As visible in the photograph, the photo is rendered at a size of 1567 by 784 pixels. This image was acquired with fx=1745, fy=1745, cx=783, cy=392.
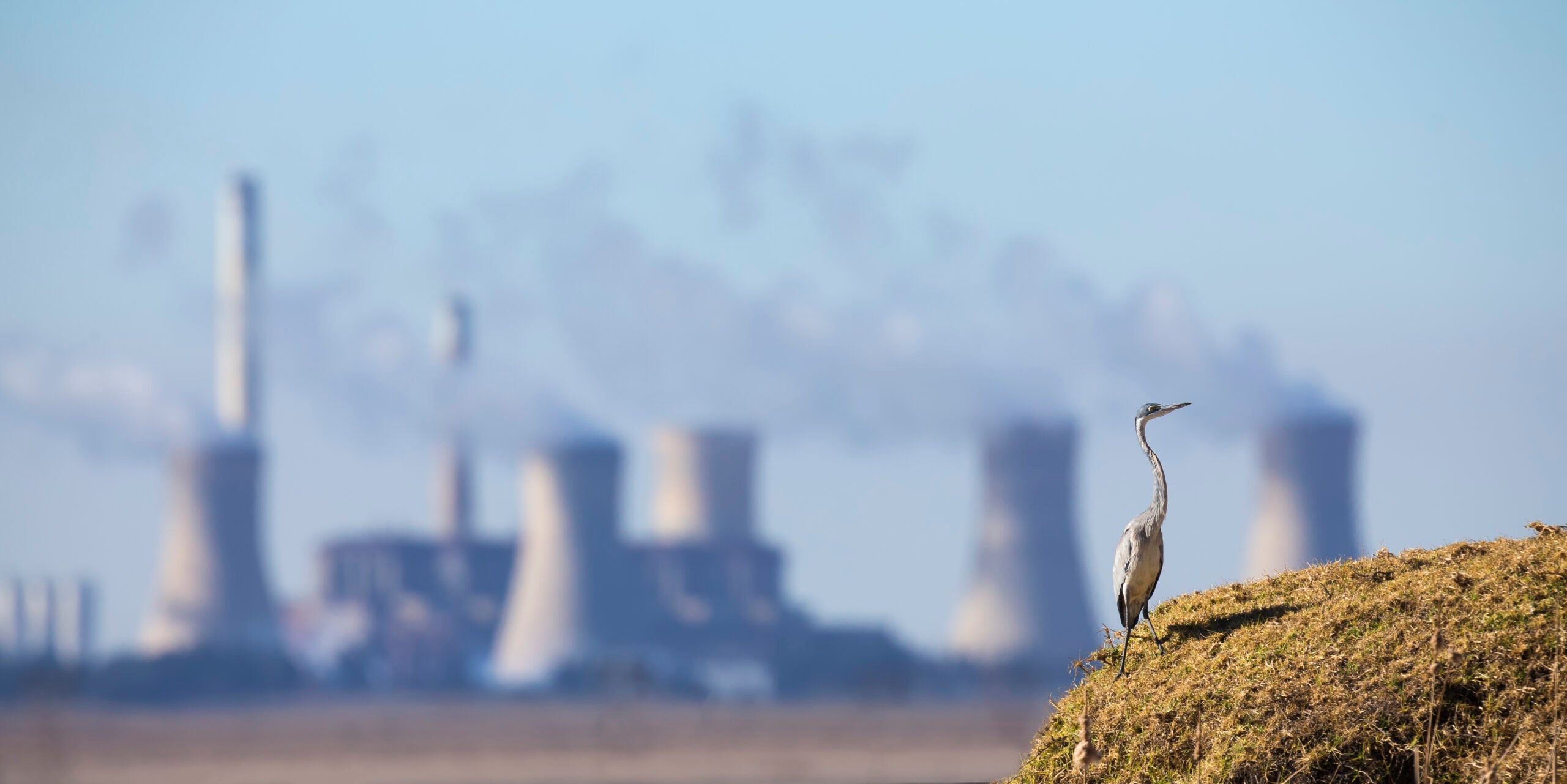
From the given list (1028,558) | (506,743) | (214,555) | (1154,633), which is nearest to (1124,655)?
(1154,633)

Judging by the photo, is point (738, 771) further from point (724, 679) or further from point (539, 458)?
point (724, 679)

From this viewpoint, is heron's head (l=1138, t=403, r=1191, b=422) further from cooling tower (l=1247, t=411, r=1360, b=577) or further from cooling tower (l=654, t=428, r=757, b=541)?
cooling tower (l=654, t=428, r=757, b=541)

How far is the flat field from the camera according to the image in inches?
2135

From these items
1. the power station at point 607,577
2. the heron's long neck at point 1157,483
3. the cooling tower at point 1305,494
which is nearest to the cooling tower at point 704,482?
the power station at point 607,577

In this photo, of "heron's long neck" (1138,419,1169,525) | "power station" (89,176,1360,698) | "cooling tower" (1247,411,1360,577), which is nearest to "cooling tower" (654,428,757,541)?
"power station" (89,176,1360,698)

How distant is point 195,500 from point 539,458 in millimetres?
17021

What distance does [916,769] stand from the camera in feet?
170

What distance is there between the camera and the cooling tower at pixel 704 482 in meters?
90.4

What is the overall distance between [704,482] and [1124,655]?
8453cm

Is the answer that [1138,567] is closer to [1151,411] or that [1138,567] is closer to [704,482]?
[1151,411]

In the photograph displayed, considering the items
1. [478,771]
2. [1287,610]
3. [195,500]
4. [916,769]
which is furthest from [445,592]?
[1287,610]

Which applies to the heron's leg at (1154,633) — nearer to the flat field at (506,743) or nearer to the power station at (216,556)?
the flat field at (506,743)

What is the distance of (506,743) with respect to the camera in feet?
238

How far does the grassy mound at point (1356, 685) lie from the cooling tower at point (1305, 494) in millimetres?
67287
